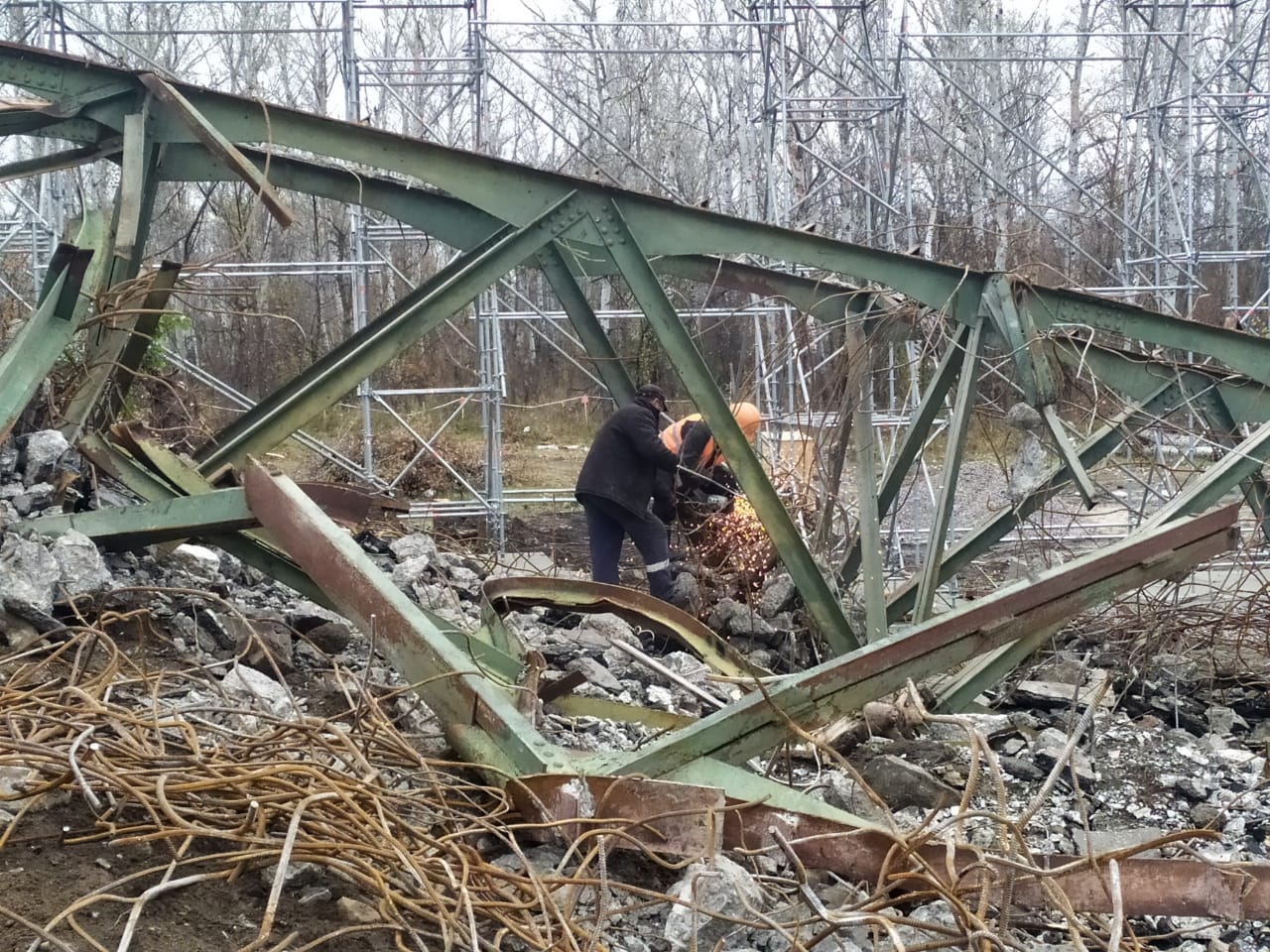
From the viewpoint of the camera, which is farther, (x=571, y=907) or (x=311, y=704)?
(x=311, y=704)

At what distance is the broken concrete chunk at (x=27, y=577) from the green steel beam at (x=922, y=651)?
221 cm

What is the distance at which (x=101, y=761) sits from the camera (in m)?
2.77

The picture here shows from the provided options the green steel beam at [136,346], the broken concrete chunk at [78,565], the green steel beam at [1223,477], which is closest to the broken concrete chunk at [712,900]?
the broken concrete chunk at [78,565]

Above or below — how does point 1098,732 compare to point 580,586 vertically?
below

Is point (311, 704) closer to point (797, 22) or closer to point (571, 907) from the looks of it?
point (571, 907)

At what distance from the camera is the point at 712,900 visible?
9.20ft

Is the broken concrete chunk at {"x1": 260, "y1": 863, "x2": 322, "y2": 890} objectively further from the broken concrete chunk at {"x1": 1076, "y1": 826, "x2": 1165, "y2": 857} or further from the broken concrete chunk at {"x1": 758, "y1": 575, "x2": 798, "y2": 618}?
the broken concrete chunk at {"x1": 758, "y1": 575, "x2": 798, "y2": 618}

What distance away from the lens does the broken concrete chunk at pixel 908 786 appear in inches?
171

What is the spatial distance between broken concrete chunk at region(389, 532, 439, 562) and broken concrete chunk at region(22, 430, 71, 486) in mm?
1919

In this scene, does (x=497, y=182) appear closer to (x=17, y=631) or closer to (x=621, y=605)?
(x=621, y=605)

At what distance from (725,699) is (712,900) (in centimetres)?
236

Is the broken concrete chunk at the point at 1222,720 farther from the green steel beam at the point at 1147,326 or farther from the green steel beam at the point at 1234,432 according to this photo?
the green steel beam at the point at 1147,326

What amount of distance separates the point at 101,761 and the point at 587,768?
119 cm

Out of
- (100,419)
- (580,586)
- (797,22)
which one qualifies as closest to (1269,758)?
(580,586)
